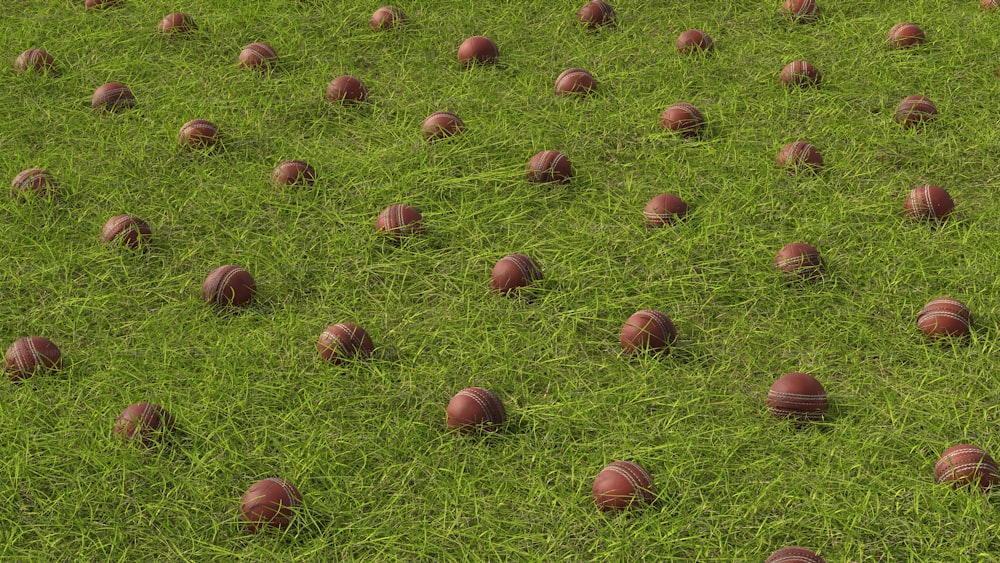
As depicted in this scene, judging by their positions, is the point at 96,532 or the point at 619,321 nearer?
the point at 96,532

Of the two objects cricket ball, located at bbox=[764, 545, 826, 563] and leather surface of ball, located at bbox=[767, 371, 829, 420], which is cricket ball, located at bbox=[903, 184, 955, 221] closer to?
leather surface of ball, located at bbox=[767, 371, 829, 420]

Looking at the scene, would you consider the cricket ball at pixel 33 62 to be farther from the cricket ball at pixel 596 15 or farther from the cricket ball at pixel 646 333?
the cricket ball at pixel 646 333

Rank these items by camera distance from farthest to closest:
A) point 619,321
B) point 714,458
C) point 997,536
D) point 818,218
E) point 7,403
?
point 818,218 < point 619,321 < point 7,403 < point 714,458 < point 997,536

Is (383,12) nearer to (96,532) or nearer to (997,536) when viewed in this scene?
(96,532)

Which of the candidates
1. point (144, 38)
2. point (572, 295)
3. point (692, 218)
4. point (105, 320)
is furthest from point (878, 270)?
point (144, 38)

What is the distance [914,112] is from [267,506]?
3813 mm

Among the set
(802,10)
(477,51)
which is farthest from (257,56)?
(802,10)

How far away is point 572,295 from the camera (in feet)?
17.0

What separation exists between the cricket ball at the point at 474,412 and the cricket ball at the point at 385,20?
332 centimetres

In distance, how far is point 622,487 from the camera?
4.14 metres

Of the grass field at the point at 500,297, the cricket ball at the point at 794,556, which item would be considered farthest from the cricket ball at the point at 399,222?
the cricket ball at the point at 794,556

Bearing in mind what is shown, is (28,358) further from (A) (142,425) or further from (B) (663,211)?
(B) (663,211)

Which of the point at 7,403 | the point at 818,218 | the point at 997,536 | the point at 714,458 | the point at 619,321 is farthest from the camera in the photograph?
the point at 818,218

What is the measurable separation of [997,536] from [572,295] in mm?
1901
